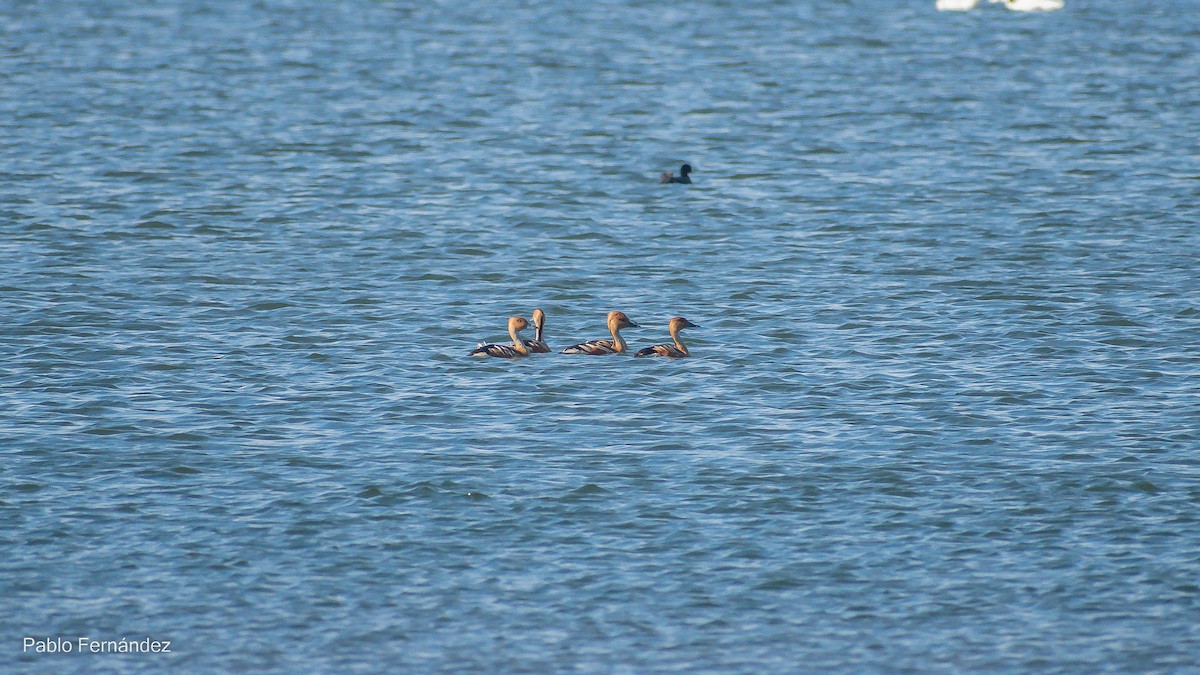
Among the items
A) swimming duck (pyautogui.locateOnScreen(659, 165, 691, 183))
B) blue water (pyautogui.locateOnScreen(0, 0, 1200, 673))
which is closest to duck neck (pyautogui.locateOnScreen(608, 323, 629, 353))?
blue water (pyautogui.locateOnScreen(0, 0, 1200, 673))

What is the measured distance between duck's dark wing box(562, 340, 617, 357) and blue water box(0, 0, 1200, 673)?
207mm

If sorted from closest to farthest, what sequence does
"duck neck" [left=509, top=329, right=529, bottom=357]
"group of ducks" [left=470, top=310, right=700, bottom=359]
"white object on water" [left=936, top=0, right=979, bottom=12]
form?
"group of ducks" [left=470, top=310, right=700, bottom=359], "duck neck" [left=509, top=329, right=529, bottom=357], "white object on water" [left=936, top=0, right=979, bottom=12]

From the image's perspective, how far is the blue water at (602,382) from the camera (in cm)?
Answer: 1420

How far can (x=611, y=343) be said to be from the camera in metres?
21.9

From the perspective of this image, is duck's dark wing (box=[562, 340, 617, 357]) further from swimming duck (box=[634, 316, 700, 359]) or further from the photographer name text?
the photographer name text

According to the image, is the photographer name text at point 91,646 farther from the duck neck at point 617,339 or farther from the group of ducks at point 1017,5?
the group of ducks at point 1017,5

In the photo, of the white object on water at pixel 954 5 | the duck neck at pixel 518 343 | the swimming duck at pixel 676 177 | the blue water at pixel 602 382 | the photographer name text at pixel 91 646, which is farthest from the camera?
the white object on water at pixel 954 5

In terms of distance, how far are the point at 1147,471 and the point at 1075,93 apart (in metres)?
28.6

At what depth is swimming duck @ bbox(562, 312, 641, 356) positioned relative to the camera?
2173 cm

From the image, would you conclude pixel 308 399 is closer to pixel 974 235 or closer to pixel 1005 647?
pixel 1005 647

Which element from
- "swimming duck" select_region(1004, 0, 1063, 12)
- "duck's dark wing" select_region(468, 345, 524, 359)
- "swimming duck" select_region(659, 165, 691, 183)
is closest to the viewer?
"duck's dark wing" select_region(468, 345, 524, 359)

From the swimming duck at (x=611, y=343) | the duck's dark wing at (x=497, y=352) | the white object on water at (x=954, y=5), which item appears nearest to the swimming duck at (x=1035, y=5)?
the white object on water at (x=954, y=5)

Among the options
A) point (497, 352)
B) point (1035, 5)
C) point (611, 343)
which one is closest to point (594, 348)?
point (611, 343)

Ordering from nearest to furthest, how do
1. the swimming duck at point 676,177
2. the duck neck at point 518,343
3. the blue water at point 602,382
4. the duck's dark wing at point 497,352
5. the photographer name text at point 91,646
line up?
the photographer name text at point 91,646
the blue water at point 602,382
the duck's dark wing at point 497,352
the duck neck at point 518,343
the swimming duck at point 676,177
